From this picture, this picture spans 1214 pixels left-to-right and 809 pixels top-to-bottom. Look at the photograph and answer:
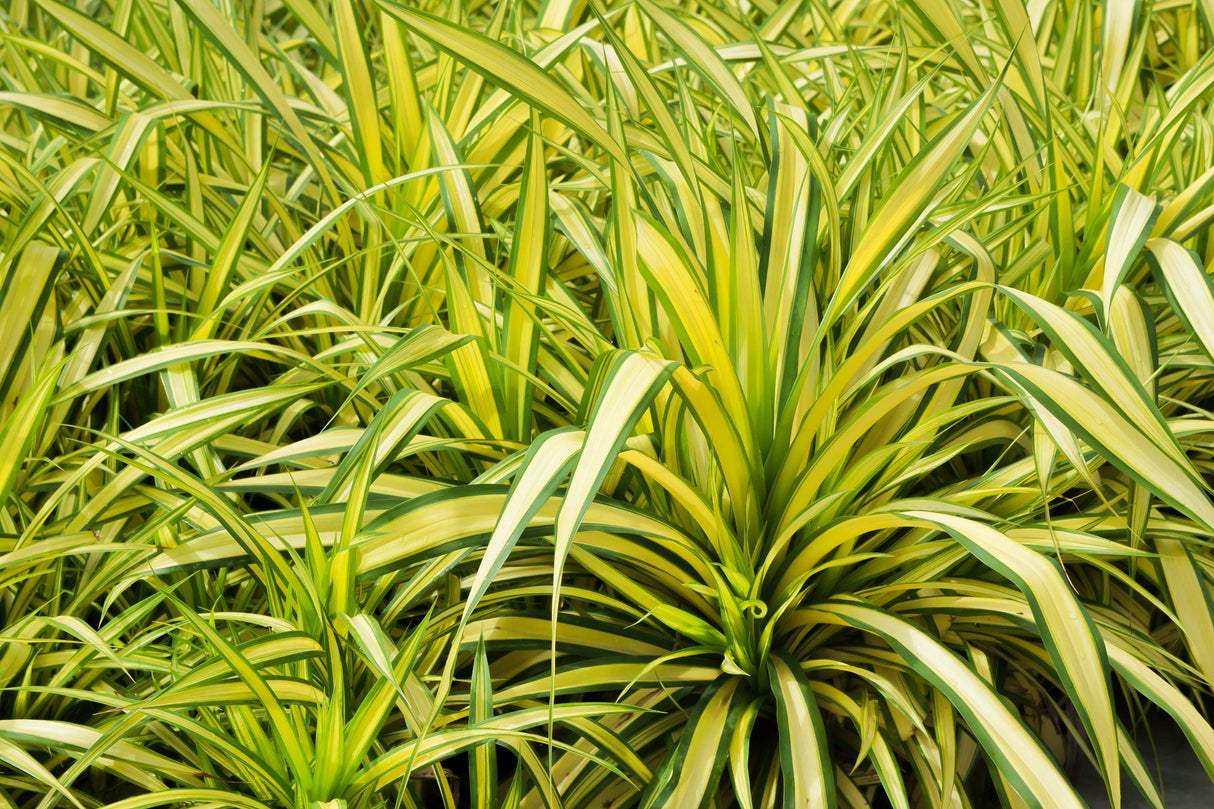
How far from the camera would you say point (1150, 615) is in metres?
1.10

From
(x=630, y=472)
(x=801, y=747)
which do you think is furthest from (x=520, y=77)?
(x=801, y=747)

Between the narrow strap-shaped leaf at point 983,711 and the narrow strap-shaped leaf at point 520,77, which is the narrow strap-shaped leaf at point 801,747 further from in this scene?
the narrow strap-shaped leaf at point 520,77

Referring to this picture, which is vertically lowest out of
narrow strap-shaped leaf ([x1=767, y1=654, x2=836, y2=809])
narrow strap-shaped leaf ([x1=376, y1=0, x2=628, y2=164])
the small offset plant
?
narrow strap-shaped leaf ([x1=767, y1=654, x2=836, y2=809])

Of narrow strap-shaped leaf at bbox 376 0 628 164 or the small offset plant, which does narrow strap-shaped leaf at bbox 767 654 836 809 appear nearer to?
the small offset plant

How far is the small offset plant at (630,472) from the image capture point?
806 mm

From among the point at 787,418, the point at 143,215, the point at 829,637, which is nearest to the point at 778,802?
the point at 829,637

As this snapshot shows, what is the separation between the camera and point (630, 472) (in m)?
1.02

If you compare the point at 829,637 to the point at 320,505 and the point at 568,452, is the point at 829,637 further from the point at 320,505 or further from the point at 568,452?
the point at 320,505

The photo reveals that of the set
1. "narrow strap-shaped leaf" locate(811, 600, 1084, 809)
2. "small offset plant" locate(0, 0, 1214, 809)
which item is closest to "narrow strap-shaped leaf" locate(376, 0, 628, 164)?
"small offset plant" locate(0, 0, 1214, 809)

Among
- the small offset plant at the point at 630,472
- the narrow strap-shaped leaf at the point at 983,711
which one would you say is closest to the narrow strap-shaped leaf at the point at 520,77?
the small offset plant at the point at 630,472

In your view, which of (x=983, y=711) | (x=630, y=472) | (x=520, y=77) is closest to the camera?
(x=983, y=711)

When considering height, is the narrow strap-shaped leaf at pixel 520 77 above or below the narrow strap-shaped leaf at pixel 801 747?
above

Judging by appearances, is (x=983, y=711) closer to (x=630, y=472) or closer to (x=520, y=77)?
(x=630, y=472)

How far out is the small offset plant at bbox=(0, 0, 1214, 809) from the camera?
2.64ft
